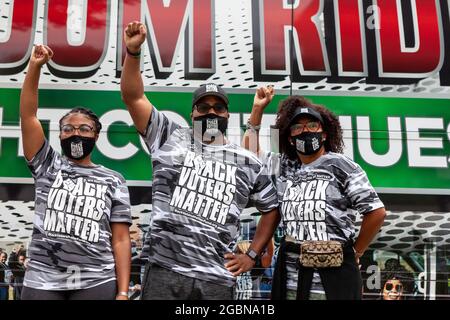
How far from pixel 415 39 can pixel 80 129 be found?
6.57 feet

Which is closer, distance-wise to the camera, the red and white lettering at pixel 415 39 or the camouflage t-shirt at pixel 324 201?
the camouflage t-shirt at pixel 324 201

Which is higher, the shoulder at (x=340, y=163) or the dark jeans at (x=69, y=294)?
the shoulder at (x=340, y=163)

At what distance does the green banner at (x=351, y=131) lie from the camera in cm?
294

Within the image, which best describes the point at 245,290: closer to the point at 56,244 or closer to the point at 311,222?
the point at 311,222

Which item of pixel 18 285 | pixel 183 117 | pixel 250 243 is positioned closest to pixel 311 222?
Answer: pixel 250 243

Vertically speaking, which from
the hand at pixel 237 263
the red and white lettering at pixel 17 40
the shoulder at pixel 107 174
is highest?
the red and white lettering at pixel 17 40

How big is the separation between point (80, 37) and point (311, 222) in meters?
1.68

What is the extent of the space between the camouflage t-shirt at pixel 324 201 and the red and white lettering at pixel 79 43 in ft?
4.36

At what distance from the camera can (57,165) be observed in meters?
2.59

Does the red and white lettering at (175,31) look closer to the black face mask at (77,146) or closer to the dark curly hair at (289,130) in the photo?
the dark curly hair at (289,130)

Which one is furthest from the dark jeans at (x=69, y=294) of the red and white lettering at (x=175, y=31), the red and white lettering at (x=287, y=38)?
the red and white lettering at (x=287, y=38)

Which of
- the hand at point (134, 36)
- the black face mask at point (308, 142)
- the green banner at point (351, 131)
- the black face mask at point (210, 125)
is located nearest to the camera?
the hand at point (134, 36)

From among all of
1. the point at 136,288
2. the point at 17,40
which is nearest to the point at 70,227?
the point at 136,288
